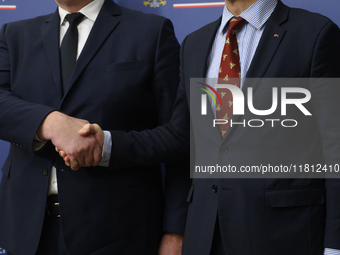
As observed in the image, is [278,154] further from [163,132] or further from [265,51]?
[163,132]

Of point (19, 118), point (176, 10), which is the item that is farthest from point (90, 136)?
point (176, 10)

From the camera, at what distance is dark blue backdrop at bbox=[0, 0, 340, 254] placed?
1820 millimetres

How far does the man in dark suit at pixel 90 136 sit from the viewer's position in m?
1.49

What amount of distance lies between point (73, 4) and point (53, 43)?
0.61 feet

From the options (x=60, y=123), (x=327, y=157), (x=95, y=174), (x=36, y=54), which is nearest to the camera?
(x=327, y=157)

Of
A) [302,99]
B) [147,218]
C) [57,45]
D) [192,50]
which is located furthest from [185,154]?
[57,45]

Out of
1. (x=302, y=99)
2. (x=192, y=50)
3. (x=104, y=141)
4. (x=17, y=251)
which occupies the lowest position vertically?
(x=17, y=251)

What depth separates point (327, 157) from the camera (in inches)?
48.8

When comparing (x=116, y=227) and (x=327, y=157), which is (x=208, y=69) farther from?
(x=116, y=227)

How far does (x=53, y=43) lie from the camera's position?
1.64 m

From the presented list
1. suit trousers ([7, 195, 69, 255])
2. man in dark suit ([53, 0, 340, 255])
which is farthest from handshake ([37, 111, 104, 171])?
man in dark suit ([53, 0, 340, 255])

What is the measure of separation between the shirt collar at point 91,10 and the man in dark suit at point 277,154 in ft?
2.07

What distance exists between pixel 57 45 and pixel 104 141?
0.45 m

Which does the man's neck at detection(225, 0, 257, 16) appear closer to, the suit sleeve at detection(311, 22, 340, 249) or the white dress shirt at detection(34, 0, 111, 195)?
the suit sleeve at detection(311, 22, 340, 249)
